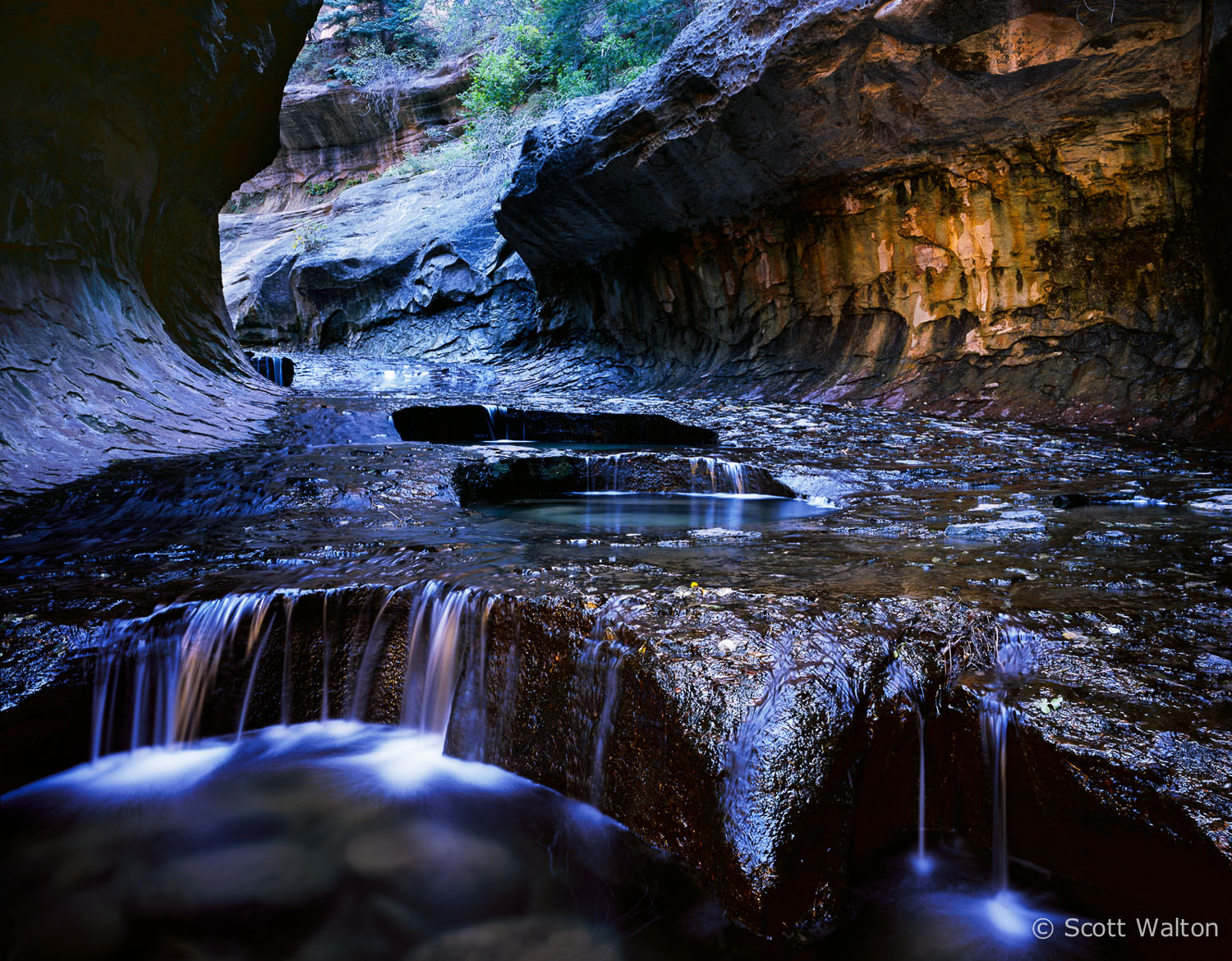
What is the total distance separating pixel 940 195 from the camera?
8.52 m

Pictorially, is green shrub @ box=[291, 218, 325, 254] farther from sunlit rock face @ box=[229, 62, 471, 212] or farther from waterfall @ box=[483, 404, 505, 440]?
waterfall @ box=[483, 404, 505, 440]

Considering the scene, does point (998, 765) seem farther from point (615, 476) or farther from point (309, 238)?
point (309, 238)

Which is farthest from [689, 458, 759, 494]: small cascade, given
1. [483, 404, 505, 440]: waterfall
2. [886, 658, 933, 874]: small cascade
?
[886, 658, 933, 874]: small cascade

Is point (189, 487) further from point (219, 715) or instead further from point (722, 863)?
point (722, 863)

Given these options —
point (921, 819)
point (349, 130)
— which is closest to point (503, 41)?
point (349, 130)

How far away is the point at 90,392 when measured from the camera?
5.91 meters

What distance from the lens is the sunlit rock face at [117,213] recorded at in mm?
5309

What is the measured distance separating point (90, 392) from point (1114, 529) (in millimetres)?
6940

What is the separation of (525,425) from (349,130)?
20790 mm

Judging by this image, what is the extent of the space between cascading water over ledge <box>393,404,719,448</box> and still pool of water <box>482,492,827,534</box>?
2.16 m

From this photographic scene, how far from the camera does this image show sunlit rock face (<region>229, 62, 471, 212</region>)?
2328 centimetres

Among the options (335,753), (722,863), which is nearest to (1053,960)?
(722,863)

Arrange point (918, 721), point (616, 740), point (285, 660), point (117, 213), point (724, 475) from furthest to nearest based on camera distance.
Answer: point (117, 213)
point (724, 475)
point (285, 660)
point (616, 740)
point (918, 721)

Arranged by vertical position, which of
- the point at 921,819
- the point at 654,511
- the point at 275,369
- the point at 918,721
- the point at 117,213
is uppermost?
the point at 117,213
